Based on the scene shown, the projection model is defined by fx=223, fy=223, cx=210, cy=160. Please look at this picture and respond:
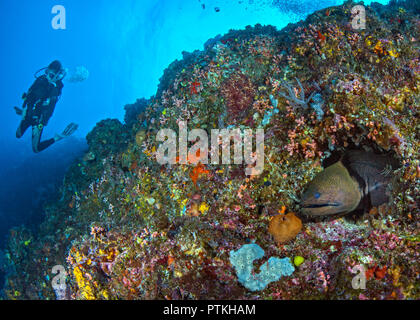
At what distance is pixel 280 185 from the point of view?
→ 12.8 ft

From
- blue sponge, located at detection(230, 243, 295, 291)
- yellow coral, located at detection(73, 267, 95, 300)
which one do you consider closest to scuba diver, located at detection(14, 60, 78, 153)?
yellow coral, located at detection(73, 267, 95, 300)

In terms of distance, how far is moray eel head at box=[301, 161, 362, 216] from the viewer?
316cm

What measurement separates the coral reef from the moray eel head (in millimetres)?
362

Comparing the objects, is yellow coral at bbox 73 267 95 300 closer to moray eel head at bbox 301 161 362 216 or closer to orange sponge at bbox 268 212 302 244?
orange sponge at bbox 268 212 302 244

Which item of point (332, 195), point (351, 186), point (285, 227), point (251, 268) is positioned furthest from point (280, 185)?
point (251, 268)

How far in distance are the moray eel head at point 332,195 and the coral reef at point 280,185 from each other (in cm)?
36

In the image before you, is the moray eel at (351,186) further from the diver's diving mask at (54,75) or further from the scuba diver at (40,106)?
the diver's diving mask at (54,75)

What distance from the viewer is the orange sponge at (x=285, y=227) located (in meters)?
3.36

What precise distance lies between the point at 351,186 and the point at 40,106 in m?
13.8

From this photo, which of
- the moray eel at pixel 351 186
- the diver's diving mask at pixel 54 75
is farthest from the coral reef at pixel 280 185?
the diver's diving mask at pixel 54 75

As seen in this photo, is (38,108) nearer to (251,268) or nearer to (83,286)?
(83,286)

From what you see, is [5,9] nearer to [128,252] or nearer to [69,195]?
[69,195]

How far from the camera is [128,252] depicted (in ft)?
13.9

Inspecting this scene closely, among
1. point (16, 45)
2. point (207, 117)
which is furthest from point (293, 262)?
point (16, 45)
